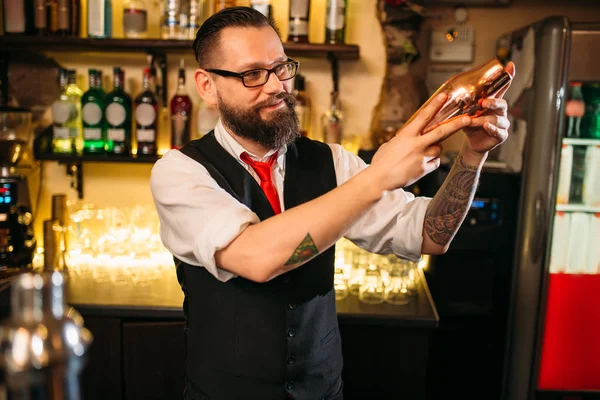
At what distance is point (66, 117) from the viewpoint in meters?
2.50

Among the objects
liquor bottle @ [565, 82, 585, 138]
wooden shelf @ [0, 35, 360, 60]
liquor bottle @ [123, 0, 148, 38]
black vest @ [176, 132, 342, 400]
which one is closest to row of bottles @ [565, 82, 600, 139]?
liquor bottle @ [565, 82, 585, 138]

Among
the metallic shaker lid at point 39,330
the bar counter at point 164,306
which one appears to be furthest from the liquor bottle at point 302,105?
the metallic shaker lid at point 39,330

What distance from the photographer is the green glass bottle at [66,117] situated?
249 cm

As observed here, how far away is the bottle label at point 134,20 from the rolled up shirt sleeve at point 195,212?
125 centimetres

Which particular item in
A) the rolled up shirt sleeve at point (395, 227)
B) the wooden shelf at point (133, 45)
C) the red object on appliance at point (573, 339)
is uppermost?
the wooden shelf at point (133, 45)

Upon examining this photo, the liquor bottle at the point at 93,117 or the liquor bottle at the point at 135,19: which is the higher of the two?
the liquor bottle at the point at 135,19

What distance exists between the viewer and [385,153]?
1.04 meters

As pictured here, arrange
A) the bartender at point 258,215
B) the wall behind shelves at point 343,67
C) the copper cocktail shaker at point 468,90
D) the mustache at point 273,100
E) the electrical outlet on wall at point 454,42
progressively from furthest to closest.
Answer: the electrical outlet on wall at point 454,42, the wall behind shelves at point 343,67, the mustache at point 273,100, the bartender at point 258,215, the copper cocktail shaker at point 468,90

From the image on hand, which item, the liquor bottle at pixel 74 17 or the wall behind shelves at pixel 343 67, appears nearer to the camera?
the liquor bottle at pixel 74 17

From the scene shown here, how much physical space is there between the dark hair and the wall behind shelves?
3.87 feet

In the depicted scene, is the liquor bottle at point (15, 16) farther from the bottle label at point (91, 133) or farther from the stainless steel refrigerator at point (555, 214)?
the stainless steel refrigerator at point (555, 214)

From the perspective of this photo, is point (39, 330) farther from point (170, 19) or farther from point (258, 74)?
point (170, 19)

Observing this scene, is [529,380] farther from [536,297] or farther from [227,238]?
[227,238]

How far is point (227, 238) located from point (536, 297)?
5.42 feet
